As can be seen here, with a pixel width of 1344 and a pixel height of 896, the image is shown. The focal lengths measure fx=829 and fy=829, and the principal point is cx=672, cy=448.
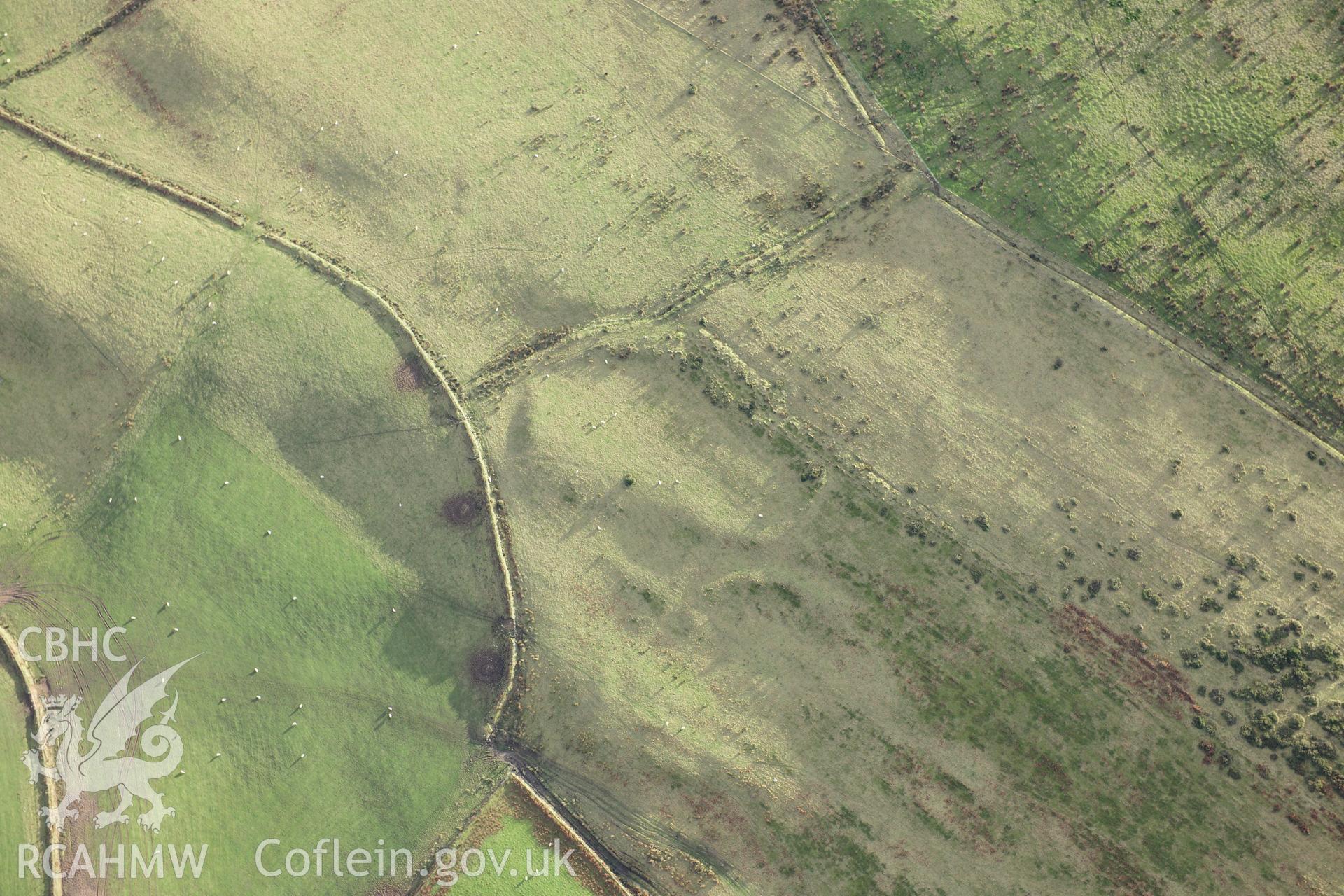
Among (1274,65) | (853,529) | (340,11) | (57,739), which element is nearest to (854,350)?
Result: (853,529)

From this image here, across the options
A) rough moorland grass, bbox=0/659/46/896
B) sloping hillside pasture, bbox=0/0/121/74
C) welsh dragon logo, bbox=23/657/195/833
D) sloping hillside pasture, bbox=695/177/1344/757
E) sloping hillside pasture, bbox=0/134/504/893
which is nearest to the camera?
rough moorland grass, bbox=0/659/46/896

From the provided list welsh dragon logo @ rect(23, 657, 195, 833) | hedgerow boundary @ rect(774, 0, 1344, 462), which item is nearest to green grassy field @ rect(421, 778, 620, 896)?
welsh dragon logo @ rect(23, 657, 195, 833)

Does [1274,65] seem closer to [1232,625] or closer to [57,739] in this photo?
[1232,625]

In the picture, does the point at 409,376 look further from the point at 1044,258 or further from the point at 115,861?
the point at 1044,258

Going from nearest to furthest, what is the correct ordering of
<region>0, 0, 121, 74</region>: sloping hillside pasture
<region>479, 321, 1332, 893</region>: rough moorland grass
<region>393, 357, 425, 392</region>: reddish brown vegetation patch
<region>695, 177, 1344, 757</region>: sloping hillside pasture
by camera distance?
1. <region>479, 321, 1332, 893</region>: rough moorland grass
2. <region>695, 177, 1344, 757</region>: sloping hillside pasture
3. <region>393, 357, 425, 392</region>: reddish brown vegetation patch
4. <region>0, 0, 121, 74</region>: sloping hillside pasture

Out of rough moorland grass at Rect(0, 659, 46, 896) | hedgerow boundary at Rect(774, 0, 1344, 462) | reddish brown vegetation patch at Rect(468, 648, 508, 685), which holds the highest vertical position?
hedgerow boundary at Rect(774, 0, 1344, 462)

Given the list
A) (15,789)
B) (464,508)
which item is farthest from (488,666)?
(15,789)

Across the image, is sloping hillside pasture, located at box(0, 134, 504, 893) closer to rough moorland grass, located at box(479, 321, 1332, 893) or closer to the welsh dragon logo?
the welsh dragon logo
